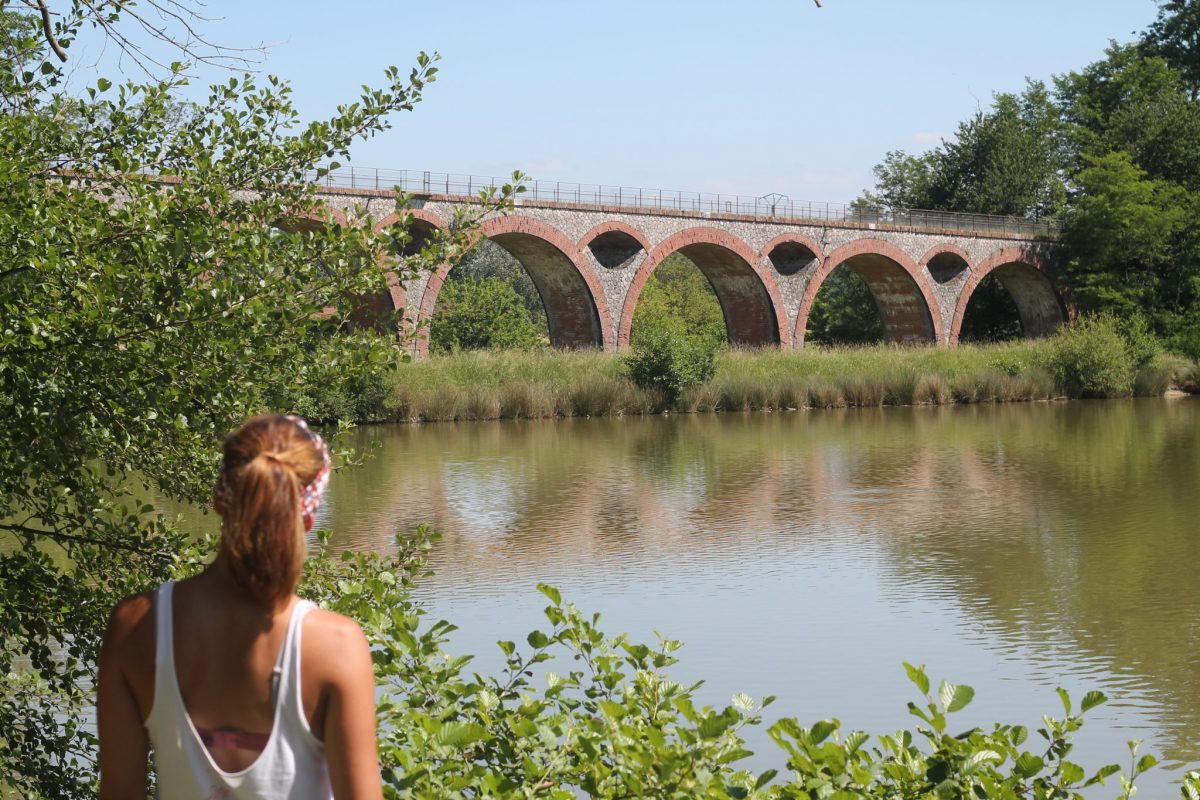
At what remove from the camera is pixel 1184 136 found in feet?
123

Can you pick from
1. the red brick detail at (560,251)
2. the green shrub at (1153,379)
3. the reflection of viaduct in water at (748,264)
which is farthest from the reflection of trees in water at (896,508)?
the reflection of viaduct in water at (748,264)

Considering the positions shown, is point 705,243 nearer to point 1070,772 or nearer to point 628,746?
point 1070,772

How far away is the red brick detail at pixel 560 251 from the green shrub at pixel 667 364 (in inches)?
150

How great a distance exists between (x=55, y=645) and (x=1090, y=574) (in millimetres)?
6125

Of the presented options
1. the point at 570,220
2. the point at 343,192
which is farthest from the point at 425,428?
the point at 570,220

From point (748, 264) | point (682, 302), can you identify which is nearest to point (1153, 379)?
point (748, 264)

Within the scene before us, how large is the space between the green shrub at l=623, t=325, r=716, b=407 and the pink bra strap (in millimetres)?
22083

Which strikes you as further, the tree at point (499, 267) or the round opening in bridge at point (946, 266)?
the tree at point (499, 267)

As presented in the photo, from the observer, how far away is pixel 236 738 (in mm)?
1688

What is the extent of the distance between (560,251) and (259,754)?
27.2m

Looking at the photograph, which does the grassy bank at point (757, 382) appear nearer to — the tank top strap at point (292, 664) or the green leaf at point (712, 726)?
the green leaf at point (712, 726)

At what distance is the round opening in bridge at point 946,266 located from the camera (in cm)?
3731

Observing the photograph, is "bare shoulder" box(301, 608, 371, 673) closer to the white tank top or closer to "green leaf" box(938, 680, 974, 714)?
the white tank top

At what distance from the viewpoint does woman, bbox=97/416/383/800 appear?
160 centimetres
